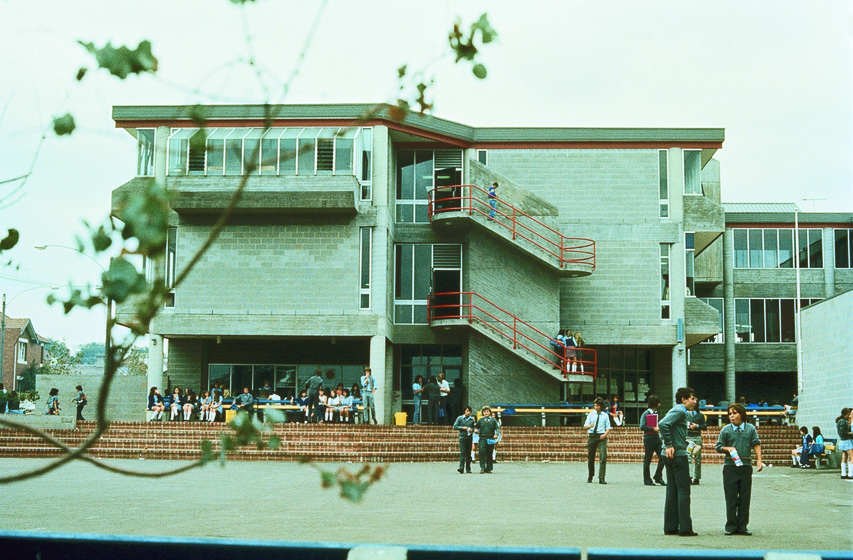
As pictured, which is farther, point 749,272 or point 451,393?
point 749,272

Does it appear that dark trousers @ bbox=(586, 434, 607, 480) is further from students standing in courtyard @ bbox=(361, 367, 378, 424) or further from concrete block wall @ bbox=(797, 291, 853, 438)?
concrete block wall @ bbox=(797, 291, 853, 438)

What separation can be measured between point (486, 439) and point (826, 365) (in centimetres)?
1402

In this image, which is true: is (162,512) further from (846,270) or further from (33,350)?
(33,350)

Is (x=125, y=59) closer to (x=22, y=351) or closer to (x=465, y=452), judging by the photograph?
(x=465, y=452)

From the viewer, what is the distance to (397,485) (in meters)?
16.9

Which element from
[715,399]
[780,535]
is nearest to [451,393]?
[715,399]

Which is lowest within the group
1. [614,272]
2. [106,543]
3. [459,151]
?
[106,543]

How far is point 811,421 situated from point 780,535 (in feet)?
72.2

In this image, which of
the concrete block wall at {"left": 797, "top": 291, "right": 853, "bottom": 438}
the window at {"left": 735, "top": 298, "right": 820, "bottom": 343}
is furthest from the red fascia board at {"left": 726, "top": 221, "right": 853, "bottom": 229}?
the concrete block wall at {"left": 797, "top": 291, "right": 853, "bottom": 438}

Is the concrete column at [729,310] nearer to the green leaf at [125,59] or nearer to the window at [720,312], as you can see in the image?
the window at [720,312]

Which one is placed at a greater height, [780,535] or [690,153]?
[690,153]

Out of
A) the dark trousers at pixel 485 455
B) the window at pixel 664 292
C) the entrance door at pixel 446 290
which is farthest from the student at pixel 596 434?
the window at pixel 664 292

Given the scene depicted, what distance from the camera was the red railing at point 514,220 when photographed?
32531mm

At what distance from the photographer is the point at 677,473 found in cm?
1076
